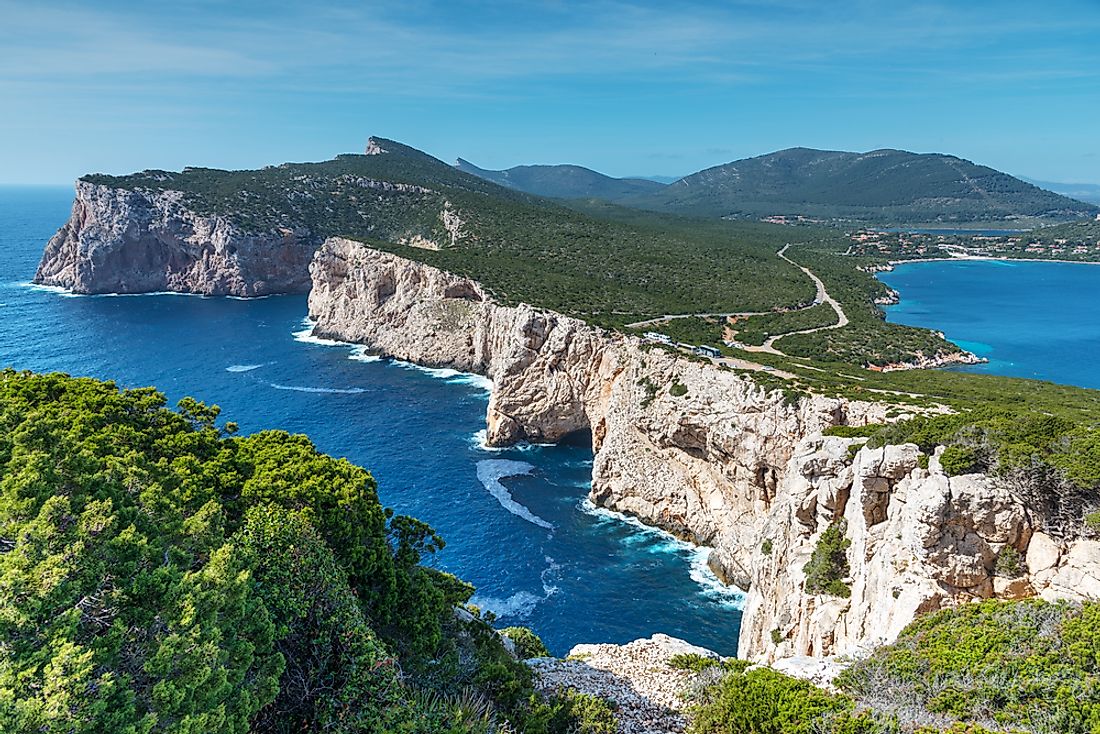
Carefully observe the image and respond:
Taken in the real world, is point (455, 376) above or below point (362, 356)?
below

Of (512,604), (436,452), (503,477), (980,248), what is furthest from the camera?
(980,248)

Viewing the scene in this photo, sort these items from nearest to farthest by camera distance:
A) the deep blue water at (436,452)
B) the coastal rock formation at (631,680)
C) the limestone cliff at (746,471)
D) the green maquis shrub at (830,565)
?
the coastal rock formation at (631,680) → the limestone cliff at (746,471) → the green maquis shrub at (830,565) → the deep blue water at (436,452)

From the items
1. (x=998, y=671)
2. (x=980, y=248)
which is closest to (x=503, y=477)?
(x=998, y=671)

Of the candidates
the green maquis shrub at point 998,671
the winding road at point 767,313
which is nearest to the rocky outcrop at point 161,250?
the winding road at point 767,313

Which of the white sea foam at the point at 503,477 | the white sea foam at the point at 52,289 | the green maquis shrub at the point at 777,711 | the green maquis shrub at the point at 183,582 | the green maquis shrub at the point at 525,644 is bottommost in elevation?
the white sea foam at the point at 503,477

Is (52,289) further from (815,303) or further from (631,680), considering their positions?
(631,680)

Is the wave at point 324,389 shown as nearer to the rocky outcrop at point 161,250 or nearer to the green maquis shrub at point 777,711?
the rocky outcrop at point 161,250

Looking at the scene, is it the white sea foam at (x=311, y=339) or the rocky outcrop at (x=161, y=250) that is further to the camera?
the rocky outcrop at (x=161, y=250)
